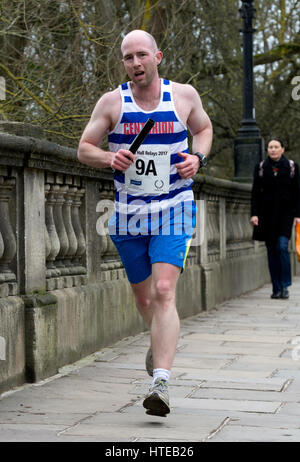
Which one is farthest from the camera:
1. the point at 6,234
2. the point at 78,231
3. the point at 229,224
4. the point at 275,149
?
the point at 229,224

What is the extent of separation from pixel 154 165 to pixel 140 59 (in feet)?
1.80

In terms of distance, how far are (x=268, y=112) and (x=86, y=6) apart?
9.69m

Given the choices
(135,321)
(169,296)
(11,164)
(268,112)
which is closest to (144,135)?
(169,296)

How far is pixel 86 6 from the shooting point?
12.6 m

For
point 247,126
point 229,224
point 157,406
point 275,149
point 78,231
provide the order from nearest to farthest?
point 157,406, point 78,231, point 275,149, point 229,224, point 247,126

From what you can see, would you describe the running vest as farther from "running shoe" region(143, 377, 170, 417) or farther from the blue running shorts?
"running shoe" region(143, 377, 170, 417)

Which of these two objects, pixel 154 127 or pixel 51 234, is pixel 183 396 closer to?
pixel 154 127

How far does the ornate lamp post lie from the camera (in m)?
15.1

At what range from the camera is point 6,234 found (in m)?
6.04

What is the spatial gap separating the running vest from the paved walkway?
110 cm

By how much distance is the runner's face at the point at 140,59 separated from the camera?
5090 millimetres

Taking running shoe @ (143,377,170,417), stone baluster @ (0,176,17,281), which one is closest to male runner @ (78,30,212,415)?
running shoe @ (143,377,170,417)

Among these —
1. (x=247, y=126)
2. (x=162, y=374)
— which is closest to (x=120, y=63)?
(x=247, y=126)

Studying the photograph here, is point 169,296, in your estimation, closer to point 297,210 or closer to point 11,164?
point 11,164
